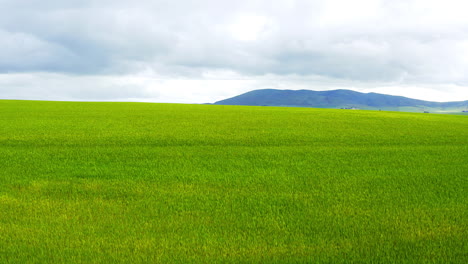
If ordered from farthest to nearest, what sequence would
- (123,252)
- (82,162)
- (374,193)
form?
(82,162) → (374,193) → (123,252)

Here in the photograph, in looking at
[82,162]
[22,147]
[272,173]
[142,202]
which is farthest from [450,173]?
[22,147]

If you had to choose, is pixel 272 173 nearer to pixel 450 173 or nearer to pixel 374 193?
pixel 374 193

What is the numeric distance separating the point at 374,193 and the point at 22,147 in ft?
57.1

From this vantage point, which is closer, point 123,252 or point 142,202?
point 123,252

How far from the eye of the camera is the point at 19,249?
7566mm

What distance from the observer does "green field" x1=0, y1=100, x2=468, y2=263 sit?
7531 mm

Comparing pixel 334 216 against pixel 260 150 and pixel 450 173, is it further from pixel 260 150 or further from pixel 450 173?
pixel 260 150

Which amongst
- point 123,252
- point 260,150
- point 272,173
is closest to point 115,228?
point 123,252

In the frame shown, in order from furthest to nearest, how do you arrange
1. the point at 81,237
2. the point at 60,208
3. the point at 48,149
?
1. the point at 48,149
2. the point at 60,208
3. the point at 81,237

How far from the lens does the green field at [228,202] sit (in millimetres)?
7531

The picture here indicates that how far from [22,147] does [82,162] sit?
5.67 metres

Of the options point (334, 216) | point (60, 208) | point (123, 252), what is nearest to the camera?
point (123, 252)

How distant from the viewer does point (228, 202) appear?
34.1 feet

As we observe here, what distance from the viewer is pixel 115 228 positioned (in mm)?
8648
